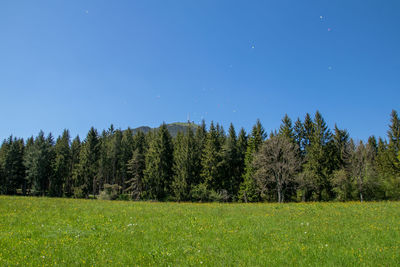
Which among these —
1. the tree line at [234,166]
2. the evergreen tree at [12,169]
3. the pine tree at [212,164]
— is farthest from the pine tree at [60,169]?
the pine tree at [212,164]

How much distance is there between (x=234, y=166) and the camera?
55.2 metres

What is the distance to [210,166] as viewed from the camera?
51438 millimetres

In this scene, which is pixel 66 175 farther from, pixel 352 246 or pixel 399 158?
pixel 399 158

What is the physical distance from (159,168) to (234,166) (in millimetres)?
19357

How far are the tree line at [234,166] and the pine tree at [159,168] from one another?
146 mm

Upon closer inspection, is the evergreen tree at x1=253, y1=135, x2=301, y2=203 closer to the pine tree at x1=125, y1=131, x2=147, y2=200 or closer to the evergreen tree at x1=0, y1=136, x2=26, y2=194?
the pine tree at x1=125, y1=131, x2=147, y2=200

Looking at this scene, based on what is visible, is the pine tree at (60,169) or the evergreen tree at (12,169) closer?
the evergreen tree at (12,169)

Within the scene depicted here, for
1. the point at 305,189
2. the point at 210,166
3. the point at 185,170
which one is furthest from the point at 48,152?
the point at 305,189

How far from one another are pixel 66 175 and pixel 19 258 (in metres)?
76.3

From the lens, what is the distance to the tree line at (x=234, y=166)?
42.9 metres

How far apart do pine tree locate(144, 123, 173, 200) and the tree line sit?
0.15 metres

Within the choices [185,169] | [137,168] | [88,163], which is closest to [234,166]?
[185,169]

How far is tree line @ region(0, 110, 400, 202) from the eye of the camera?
42938 mm

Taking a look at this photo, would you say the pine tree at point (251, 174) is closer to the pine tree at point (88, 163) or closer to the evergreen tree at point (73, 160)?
the pine tree at point (88, 163)
